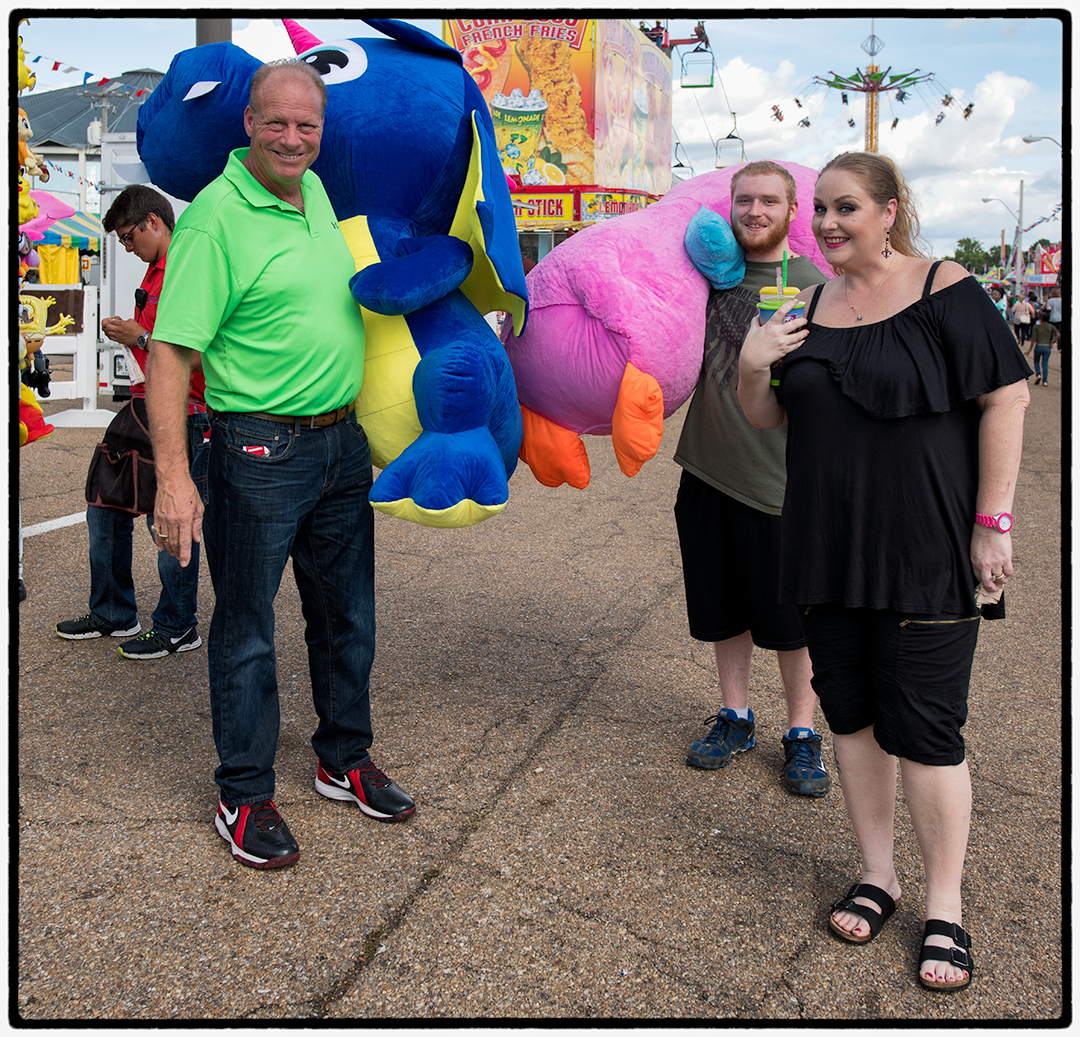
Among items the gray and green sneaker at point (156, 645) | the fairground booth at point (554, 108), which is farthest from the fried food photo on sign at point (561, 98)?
the gray and green sneaker at point (156, 645)

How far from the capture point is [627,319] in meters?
2.83

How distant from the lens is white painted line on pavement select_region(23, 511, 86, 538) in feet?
19.3

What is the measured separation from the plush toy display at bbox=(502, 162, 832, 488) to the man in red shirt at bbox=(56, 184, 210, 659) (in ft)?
4.65

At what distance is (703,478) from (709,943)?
1423mm

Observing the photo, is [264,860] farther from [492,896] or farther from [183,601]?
[183,601]

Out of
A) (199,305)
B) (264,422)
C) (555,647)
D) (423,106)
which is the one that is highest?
(423,106)

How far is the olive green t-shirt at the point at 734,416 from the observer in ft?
9.58

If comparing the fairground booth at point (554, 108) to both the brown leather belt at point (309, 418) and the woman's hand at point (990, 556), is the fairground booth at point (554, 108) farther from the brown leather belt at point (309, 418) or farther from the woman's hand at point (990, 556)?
the woman's hand at point (990, 556)

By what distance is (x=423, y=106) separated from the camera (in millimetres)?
2615

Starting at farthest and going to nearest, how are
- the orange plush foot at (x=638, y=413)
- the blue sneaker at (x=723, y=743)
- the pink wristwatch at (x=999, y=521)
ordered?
1. the blue sneaker at (x=723, y=743)
2. the orange plush foot at (x=638, y=413)
3. the pink wristwatch at (x=999, y=521)

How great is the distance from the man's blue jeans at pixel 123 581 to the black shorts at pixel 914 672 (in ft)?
9.17

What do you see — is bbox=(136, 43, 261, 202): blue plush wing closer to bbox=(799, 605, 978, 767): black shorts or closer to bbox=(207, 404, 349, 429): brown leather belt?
bbox=(207, 404, 349, 429): brown leather belt

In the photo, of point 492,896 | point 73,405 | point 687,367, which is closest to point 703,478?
point 687,367

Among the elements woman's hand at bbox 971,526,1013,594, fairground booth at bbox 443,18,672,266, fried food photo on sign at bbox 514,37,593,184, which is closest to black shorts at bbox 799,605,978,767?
Answer: woman's hand at bbox 971,526,1013,594
